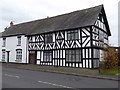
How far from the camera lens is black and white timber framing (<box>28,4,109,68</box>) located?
80.7 feet

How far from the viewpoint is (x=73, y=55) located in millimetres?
25984

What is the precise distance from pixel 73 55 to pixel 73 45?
1.40 meters

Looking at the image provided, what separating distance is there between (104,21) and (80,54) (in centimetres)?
769

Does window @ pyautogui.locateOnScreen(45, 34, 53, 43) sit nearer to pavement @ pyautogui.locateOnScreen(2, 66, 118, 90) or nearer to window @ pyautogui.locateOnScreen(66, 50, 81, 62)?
window @ pyautogui.locateOnScreen(66, 50, 81, 62)

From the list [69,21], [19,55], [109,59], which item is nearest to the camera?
[109,59]

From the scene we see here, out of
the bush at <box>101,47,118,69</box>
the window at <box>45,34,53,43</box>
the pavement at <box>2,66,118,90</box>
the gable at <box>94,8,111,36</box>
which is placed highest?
the gable at <box>94,8,111,36</box>

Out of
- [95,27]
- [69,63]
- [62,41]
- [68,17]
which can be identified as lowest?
[69,63]

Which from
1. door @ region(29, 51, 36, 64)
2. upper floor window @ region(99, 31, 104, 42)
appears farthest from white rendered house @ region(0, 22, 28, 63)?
upper floor window @ region(99, 31, 104, 42)

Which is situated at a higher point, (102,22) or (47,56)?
(102,22)

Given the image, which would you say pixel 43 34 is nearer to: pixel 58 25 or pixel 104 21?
pixel 58 25

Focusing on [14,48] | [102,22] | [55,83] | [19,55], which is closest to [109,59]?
[102,22]

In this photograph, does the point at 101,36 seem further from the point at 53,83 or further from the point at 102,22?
the point at 53,83

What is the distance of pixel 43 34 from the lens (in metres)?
30.7

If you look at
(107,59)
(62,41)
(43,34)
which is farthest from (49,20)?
(107,59)
